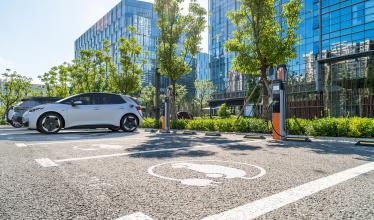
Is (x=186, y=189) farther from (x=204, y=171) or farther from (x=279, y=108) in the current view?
(x=279, y=108)

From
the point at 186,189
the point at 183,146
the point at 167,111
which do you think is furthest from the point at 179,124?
the point at 186,189

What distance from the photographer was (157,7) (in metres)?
→ 17.0

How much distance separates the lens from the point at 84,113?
422 inches

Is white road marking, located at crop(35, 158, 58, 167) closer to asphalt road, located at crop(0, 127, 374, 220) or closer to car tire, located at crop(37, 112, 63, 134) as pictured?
asphalt road, located at crop(0, 127, 374, 220)

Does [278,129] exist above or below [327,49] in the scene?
below

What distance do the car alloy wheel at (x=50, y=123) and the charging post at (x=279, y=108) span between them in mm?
7884

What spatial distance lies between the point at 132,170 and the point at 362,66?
20665 mm

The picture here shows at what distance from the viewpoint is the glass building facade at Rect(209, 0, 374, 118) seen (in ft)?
48.8

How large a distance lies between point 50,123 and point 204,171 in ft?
28.8

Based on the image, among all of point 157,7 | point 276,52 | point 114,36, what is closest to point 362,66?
point 276,52

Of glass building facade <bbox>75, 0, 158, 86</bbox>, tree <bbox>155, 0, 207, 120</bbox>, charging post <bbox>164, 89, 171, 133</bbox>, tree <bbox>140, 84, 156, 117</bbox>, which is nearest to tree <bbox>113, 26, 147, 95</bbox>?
tree <bbox>155, 0, 207, 120</bbox>

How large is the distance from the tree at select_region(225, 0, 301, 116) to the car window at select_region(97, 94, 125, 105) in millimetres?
5996

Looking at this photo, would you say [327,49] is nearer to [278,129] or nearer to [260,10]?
[260,10]

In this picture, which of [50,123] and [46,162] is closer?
[46,162]
